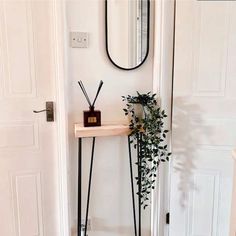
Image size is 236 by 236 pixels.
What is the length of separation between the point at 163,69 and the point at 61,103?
2.28 feet

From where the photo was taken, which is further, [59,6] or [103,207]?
[103,207]

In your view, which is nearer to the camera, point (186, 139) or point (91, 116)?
point (91, 116)

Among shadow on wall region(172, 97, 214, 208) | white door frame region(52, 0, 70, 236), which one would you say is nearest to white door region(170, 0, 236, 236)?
shadow on wall region(172, 97, 214, 208)

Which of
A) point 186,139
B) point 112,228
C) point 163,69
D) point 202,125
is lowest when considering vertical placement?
point 112,228

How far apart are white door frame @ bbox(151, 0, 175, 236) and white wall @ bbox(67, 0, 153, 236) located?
0.09 meters

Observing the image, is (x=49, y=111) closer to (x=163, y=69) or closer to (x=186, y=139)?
(x=163, y=69)

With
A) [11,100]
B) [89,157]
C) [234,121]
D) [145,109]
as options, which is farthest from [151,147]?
[11,100]

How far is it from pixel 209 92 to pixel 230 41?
1.12 feet

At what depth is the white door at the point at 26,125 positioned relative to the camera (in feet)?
5.64

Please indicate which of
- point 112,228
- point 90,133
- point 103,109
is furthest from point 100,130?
point 112,228

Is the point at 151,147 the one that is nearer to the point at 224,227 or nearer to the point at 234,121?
the point at 234,121

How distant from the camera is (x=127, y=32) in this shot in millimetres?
1799

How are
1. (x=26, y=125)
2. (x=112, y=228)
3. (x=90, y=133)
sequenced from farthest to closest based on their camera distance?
(x=112, y=228) < (x=26, y=125) < (x=90, y=133)

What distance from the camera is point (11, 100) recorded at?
69.6 inches
